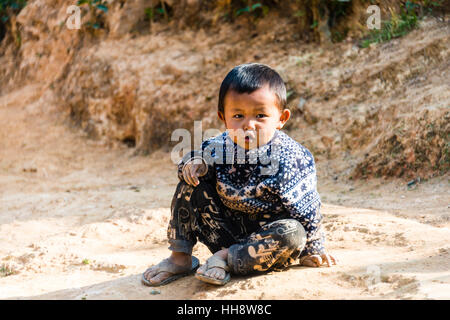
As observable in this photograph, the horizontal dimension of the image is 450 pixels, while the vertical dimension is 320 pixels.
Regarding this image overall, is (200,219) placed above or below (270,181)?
below

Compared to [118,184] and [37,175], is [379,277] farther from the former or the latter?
[37,175]

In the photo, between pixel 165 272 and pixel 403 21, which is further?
pixel 403 21

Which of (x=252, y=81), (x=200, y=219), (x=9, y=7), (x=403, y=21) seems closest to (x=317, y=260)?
(x=200, y=219)

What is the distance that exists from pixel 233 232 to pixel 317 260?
1.34 ft

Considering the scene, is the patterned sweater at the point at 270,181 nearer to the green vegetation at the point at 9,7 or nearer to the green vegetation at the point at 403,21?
the green vegetation at the point at 403,21

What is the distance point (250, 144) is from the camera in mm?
2225

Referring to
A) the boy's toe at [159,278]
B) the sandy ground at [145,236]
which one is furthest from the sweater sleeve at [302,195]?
the boy's toe at [159,278]

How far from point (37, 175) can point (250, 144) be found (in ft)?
15.3

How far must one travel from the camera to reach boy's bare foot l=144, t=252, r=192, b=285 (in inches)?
89.5

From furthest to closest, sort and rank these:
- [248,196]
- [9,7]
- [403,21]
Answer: [9,7]
[403,21]
[248,196]

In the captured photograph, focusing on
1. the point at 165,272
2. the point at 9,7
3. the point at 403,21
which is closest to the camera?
the point at 165,272

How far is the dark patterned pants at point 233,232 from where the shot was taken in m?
2.08

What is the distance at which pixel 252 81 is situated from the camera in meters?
2.16

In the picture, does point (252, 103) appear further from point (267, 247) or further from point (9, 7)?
point (9, 7)
